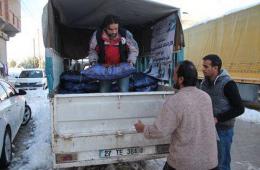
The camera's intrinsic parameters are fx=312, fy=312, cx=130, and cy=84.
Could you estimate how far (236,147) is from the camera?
662cm

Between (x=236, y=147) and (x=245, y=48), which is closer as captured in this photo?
(x=236, y=147)

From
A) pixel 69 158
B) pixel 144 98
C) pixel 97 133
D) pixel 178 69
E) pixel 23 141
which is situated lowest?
pixel 23 141

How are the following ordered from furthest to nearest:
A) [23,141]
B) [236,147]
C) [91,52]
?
[23,141] < [236,147] < [91,52]

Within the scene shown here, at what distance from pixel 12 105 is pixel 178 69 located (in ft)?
15.2

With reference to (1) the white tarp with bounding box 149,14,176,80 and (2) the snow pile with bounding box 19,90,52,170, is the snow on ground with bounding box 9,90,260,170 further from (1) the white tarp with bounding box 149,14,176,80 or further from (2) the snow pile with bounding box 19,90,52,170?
(1) the white tarp with bounding box 149,14,176,80

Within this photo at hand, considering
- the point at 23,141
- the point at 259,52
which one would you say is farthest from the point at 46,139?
the point at 259,52

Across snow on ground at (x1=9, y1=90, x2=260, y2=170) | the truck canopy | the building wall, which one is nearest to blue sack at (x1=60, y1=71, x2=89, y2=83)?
the truck canopy

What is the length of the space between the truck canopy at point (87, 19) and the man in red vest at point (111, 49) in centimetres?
63

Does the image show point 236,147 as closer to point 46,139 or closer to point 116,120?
point 116,120

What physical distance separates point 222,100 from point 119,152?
1.48 m

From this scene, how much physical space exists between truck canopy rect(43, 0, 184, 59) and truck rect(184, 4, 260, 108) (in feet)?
17.7

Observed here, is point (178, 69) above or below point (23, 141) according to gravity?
above

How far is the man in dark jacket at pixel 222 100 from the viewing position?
361 cm

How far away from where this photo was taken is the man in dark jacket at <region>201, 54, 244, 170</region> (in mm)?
3605
